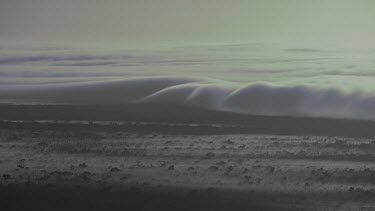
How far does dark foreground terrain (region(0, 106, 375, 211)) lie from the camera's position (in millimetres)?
3816

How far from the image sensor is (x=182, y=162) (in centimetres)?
438

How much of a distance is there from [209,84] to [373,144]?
126 centimetres

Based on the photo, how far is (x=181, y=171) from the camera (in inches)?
166

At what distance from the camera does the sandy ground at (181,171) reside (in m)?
3.80

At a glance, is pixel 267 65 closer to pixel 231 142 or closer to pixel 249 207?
pixel 231 142

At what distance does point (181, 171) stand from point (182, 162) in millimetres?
Answer: 162

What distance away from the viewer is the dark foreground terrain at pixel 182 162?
382cm

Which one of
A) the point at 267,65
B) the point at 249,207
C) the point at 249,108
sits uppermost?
the point at 267,65

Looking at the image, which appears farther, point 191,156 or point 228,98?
point 228,98

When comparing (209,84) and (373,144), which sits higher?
(209,84)

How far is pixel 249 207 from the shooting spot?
371cm

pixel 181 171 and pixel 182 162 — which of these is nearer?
pixel 181 171

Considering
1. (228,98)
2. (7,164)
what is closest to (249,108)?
(228,98)

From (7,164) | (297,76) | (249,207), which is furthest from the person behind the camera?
(297,76)
